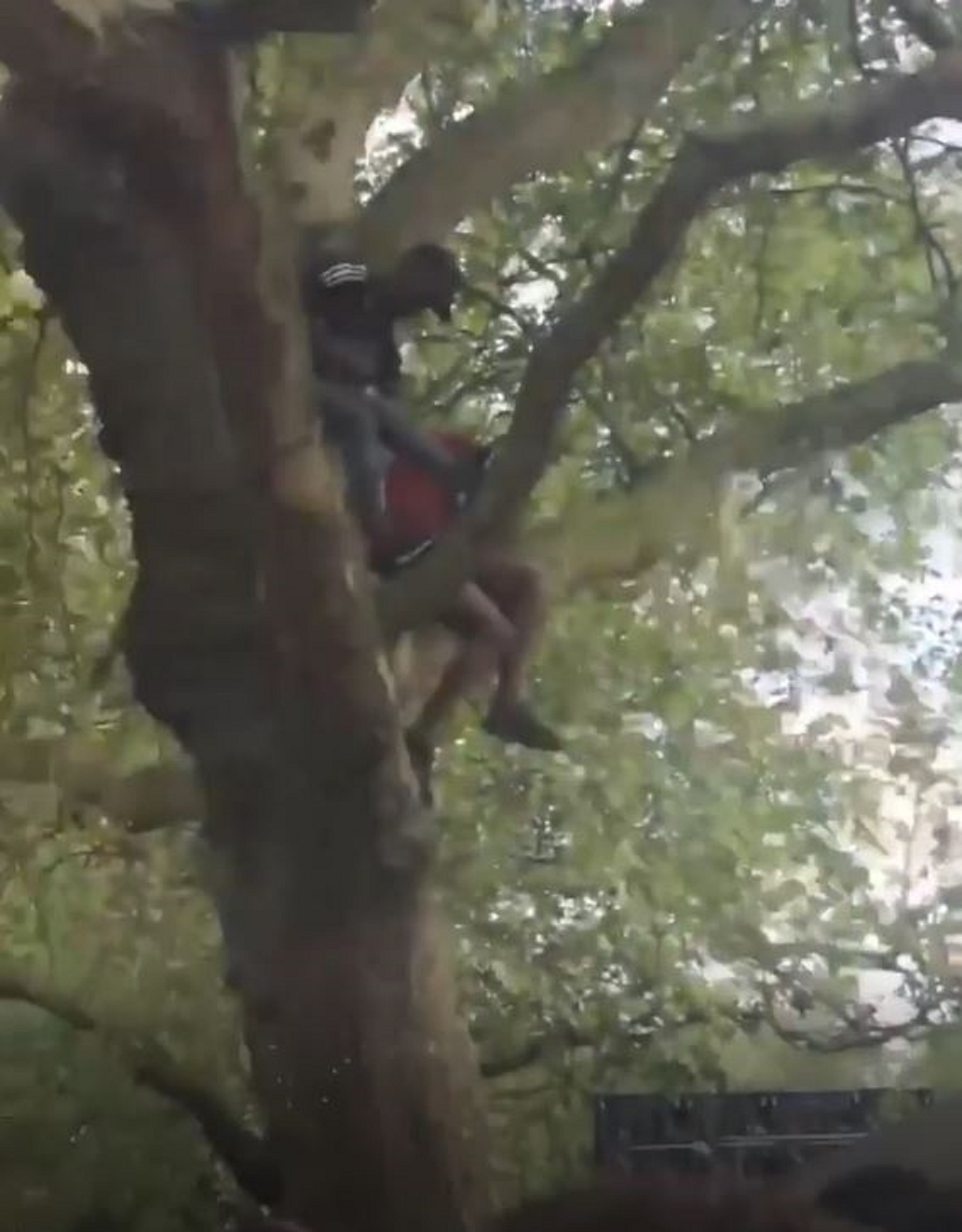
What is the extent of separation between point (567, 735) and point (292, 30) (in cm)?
48

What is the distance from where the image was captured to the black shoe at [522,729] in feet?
3.87

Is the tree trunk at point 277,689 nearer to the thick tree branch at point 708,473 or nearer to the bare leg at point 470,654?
the bare leg at point 470,654

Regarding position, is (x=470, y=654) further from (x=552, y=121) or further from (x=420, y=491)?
(x=552, y=121)

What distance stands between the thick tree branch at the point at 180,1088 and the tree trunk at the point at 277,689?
20 millimetres

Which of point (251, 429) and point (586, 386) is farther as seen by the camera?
point (586, 386)

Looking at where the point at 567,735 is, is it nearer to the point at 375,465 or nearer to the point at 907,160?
the point at 375,465

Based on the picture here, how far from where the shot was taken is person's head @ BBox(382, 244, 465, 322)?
120cm

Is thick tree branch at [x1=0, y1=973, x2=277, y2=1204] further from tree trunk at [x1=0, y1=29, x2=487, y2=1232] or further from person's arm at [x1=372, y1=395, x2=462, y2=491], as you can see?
person's arm at [x1=372, y1=395, x2=462, y2=491]

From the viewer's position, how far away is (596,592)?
1190 millimetres

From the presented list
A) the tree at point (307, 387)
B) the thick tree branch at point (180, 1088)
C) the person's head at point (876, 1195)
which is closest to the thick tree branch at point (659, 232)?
the tree at point (307, 387)

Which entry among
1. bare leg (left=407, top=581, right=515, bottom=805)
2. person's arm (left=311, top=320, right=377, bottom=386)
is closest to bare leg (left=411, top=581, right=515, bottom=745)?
bare leg (left=407, top=581, right=515, bottom=805)

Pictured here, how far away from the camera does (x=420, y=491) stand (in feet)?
3.90

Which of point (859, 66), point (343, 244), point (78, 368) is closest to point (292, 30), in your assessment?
point (343, 244)

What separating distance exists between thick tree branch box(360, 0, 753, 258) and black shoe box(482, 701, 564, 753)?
31 centimetres
